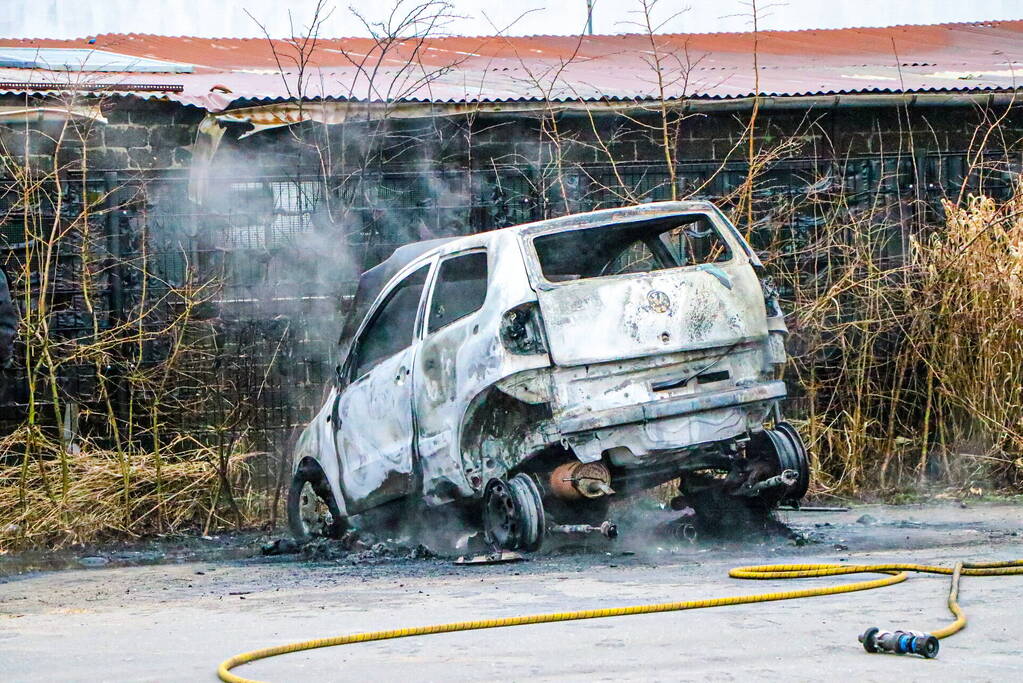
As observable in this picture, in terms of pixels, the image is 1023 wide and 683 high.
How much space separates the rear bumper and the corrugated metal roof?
4.18 metres

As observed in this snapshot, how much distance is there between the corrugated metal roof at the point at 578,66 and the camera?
38.1 feet

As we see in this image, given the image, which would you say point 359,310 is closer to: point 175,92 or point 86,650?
point 175,92

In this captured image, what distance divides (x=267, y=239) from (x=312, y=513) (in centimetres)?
309

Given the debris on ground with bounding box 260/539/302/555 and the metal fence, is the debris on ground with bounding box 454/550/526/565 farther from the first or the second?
the metal fence

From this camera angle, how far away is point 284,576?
7.23 m

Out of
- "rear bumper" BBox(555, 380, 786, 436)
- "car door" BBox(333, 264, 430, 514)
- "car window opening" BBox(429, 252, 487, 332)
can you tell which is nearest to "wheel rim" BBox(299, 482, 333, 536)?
"car door" BBox(333, 264, 430, 514)

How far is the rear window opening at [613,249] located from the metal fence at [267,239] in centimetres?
263

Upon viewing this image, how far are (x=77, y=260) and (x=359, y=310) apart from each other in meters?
2.96

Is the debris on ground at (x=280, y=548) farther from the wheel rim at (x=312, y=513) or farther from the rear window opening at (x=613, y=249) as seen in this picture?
the rear window opening at (x=613, y=249)

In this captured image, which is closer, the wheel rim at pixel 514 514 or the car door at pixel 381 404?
the wheel rim at pixel 514 514

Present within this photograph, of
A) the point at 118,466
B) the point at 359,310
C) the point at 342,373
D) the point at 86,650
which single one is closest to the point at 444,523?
the point at 342,373

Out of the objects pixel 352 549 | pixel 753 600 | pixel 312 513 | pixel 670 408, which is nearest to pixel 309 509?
pixel 312 513

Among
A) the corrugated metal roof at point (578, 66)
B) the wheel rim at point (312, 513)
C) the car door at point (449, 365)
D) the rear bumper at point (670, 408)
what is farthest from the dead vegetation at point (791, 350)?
the rear bumper at point (670, 408)

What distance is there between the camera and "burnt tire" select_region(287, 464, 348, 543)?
8.70m
